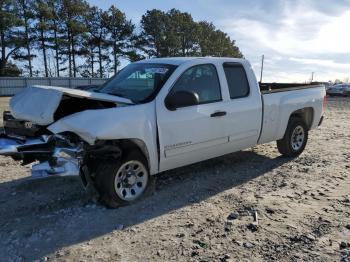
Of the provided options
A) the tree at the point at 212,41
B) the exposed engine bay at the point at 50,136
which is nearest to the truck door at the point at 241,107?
the exposed engine bay at the point at 50,136

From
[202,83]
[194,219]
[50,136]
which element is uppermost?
[202,83]

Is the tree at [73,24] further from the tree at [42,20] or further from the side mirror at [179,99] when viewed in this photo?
the side mirror at [179,99]

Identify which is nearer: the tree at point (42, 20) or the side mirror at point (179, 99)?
the side mirror at point (179, 99)

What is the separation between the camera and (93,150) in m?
4.98

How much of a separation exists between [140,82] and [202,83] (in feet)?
2.98

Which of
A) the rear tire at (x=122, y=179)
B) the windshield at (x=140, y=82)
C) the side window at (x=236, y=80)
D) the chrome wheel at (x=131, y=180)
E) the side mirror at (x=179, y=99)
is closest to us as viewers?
the rear tire at (x=122, y=179)

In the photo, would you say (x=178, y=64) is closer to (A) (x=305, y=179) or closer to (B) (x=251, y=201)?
(B) (x=251, y=201)

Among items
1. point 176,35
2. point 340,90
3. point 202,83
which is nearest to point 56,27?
point 176,35

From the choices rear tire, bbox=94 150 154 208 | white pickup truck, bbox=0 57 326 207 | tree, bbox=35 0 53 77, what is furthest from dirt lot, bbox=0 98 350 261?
tree, bbox=35 0 53 77

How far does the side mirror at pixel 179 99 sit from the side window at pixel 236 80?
1151 millimetres

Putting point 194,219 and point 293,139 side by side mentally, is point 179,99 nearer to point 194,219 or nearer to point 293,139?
point 194,219

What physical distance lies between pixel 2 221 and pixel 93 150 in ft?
4.38

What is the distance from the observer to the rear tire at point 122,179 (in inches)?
198

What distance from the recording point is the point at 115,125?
16.3 ft
